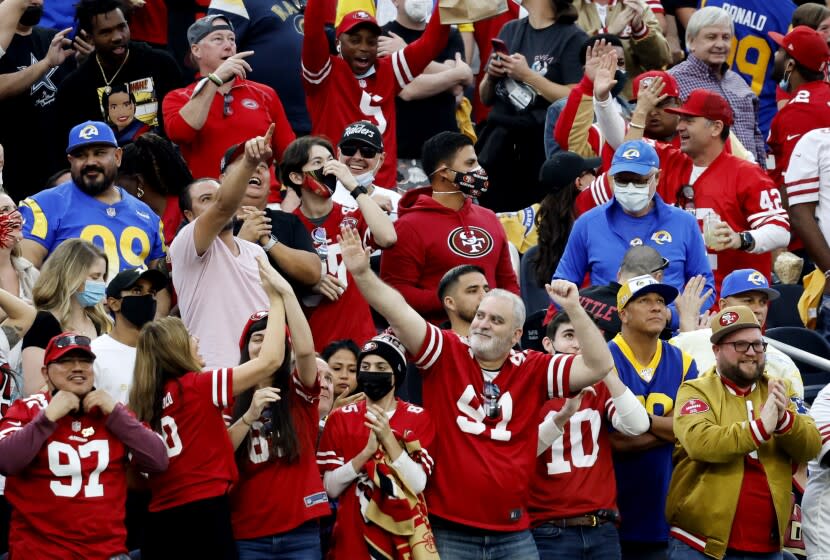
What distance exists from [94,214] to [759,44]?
24.3ft

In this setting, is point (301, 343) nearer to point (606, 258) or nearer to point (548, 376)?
point (548, 376)

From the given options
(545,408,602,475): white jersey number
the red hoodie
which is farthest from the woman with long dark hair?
(545,408,602,475): white jersey number

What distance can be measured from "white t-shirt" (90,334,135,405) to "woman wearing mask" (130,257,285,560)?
0.20m

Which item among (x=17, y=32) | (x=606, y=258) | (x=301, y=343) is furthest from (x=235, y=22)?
(x=301, y=343)

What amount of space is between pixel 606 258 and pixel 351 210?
166 centimetres

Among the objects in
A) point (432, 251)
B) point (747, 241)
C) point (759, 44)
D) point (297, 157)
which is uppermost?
point (297, 157)

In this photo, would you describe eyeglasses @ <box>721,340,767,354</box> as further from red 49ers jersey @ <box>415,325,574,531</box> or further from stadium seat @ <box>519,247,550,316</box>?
stadium seat @ <box>519,247,550,316</box>

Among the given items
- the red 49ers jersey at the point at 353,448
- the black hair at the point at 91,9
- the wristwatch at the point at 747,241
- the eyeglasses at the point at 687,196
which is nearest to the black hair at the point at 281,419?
the red 49ers jersey at the point at 353,448

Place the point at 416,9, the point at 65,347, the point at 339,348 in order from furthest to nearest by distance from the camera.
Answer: the point at 416,9
the point at 339,348
the point at 65,347

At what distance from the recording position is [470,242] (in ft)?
32.3

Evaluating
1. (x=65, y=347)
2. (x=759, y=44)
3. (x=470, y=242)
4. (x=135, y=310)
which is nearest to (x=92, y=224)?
(x=135, y=310)

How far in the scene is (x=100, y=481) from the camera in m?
7.54

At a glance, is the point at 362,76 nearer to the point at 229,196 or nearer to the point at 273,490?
the point at 229,196

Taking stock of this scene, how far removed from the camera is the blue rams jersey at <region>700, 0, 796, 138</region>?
589 inches
